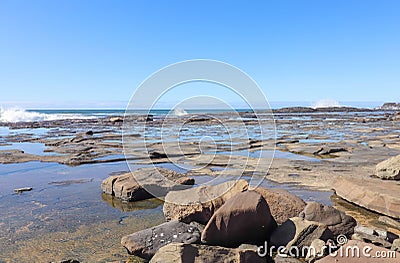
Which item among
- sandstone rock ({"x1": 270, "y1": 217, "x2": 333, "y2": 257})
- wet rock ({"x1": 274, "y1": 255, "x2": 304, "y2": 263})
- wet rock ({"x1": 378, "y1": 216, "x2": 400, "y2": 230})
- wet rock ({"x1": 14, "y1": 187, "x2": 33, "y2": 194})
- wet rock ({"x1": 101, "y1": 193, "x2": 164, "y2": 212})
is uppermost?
sandstone rock ({"x1": 270, "y1": 217, "x2": 333, "y2": 257})

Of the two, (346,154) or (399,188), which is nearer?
(399,188)

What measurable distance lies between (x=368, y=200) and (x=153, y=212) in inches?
171

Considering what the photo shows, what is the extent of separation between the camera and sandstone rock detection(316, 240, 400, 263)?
3.59 metres

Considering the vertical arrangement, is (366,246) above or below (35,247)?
above

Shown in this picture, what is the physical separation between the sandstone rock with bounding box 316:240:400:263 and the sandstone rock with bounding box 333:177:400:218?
230cm

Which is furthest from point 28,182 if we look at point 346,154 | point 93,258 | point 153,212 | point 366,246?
point 346,154

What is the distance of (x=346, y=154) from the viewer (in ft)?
43.2

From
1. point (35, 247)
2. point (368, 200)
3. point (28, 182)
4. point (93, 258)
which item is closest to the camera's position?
point (93, 258)

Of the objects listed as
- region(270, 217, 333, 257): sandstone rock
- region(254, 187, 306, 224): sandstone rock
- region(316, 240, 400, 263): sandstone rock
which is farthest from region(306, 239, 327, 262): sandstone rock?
region(254, 187, 306, 224): sandstone rock

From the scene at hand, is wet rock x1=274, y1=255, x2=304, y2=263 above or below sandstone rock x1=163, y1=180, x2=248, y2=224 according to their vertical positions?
below

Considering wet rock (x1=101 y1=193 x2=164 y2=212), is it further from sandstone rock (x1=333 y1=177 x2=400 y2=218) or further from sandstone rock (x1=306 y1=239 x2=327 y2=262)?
sandstone rock (x1=333 y1=177 x2=400 y2=218)

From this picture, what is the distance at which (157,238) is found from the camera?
4.62 m

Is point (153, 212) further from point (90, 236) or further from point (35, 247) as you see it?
point (35, 247)

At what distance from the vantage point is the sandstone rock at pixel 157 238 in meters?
4.45
